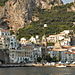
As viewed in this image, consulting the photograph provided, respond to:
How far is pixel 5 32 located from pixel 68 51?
20.8 m

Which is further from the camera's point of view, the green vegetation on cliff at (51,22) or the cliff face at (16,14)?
the cliff face at (16,14)

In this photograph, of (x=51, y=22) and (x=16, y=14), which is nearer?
(x=16, y=14)

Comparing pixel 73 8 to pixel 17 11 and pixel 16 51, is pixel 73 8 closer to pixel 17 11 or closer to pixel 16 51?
pixel 17 11

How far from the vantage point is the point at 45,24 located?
537ft

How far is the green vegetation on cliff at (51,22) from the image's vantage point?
15612 cm

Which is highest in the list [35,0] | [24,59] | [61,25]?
[35,0]

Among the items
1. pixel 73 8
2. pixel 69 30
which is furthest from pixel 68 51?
pixel 73 8

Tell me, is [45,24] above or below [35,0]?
below

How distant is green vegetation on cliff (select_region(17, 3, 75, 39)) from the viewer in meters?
156

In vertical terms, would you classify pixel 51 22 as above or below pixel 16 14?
below

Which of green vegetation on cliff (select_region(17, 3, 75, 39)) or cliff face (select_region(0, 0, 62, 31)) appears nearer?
green vegetation on cliff (select_region(17, 3, 75, 39))

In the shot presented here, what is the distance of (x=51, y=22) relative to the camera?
166000 millimetres

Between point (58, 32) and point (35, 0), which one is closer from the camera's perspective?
point (58, 32)

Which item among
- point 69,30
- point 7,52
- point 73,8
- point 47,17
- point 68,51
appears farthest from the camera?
point 73,8
